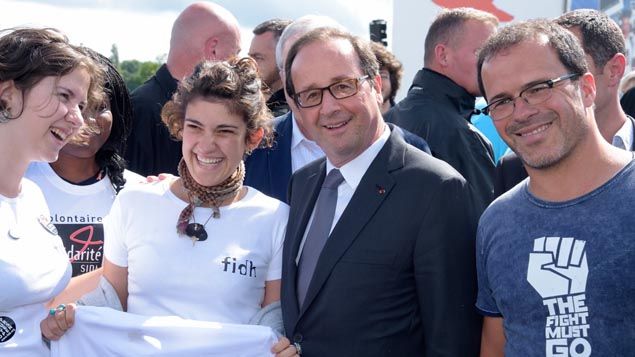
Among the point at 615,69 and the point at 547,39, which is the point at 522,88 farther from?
the point at 615,69

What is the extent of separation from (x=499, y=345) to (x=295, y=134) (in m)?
1.91

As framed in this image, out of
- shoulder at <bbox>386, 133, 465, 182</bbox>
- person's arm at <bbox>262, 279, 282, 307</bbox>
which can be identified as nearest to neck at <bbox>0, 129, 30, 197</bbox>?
person's arm at <bbox>262, 279, 282, 307</bbox>

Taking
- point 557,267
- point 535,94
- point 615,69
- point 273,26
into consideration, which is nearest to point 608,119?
point 615,69

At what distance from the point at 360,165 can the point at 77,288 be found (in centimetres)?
126

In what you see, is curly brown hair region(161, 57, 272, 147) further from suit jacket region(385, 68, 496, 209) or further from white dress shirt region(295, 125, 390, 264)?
suit jacket region(385, 68, 496, 209)

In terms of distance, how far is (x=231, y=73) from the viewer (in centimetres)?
318

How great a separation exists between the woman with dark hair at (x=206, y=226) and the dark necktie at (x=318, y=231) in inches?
7.1

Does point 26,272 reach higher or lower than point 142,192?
lower

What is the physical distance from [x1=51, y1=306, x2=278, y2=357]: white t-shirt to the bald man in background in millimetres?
1798

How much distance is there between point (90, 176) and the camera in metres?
3.69

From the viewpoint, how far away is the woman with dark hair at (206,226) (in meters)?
2.92

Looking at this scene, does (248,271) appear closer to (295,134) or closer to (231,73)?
(231,73)

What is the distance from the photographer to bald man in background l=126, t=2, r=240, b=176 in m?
4.62

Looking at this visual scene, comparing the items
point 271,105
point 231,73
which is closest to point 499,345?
point 231,73
